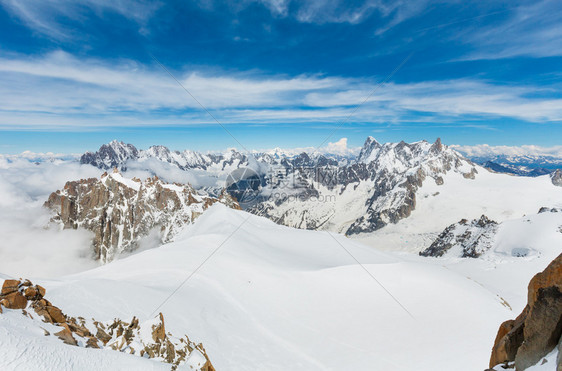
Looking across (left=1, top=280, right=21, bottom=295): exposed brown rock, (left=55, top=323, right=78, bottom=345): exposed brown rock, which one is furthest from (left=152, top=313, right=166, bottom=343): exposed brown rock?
(left=1, top=280, right=21, bottom=295): exposed brown rock

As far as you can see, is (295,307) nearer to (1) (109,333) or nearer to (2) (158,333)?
(2) (158,333)

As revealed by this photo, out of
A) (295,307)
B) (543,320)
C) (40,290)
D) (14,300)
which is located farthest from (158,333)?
(543,320)

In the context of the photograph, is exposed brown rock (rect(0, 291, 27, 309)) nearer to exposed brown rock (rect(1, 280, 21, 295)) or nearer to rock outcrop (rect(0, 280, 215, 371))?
rock outcrop (rect(0, 280, 215, 371))

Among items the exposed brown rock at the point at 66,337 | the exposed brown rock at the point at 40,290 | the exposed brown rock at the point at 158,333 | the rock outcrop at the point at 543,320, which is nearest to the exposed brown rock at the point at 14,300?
the exposed brown rock at the point at 40,290

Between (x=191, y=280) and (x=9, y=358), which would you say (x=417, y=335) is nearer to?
(x=191, y=280)

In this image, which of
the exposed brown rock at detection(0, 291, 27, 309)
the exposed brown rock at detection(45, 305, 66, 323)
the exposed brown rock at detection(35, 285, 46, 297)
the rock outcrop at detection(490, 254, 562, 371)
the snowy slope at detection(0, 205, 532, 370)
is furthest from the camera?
the snowy slope at detection(0, 205, 532, 370)
